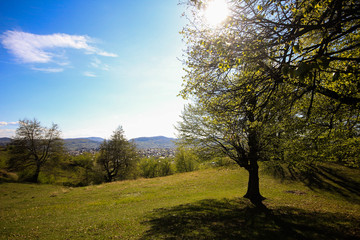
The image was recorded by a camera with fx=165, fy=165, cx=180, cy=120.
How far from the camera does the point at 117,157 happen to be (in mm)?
42469

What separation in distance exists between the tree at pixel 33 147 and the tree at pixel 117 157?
11716 millimetres

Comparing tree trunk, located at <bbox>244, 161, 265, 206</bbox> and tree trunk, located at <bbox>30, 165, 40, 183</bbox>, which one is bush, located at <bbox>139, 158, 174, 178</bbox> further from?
tree trunk, located at <bbox>244, 161, 265, 206</bbox>

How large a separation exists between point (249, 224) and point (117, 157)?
3861cm

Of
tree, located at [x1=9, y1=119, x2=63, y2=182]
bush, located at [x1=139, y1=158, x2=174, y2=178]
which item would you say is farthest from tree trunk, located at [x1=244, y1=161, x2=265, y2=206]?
bush, located at [x1=139, y1=158, x2=174, y2=178]

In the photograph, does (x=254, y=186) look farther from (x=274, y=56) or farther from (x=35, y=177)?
(x=35, y=177)

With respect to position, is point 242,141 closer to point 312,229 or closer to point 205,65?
point 312,229

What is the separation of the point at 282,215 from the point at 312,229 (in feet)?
8.01

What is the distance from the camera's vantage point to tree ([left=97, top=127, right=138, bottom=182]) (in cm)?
4228

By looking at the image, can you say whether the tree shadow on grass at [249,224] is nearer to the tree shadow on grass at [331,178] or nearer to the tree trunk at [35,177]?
the tree shadow on grass at [331,178]

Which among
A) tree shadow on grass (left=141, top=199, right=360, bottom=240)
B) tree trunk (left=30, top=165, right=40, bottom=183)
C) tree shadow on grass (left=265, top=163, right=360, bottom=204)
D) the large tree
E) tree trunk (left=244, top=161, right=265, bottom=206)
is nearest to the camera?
the large tree

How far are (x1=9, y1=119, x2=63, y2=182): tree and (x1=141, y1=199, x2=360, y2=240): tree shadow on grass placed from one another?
41888 millimetres

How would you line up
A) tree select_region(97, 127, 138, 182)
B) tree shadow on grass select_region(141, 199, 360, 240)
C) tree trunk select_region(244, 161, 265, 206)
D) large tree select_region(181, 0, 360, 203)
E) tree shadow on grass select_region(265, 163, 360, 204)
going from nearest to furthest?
large tree select_region(181, 0, 360, 203) → tree shadow on grass select_region(141, 199, 360, 240) → tree trunk select_region(244, 161, 265, 206) → tree shadow on grass select_region(265, 163, 360, 204) → tree select_region(97, 127, 138, 182)

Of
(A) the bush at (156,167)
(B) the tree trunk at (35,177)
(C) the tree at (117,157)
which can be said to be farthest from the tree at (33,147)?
(A) the bush at (156,167)

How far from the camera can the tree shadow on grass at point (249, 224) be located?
27.1 feet
